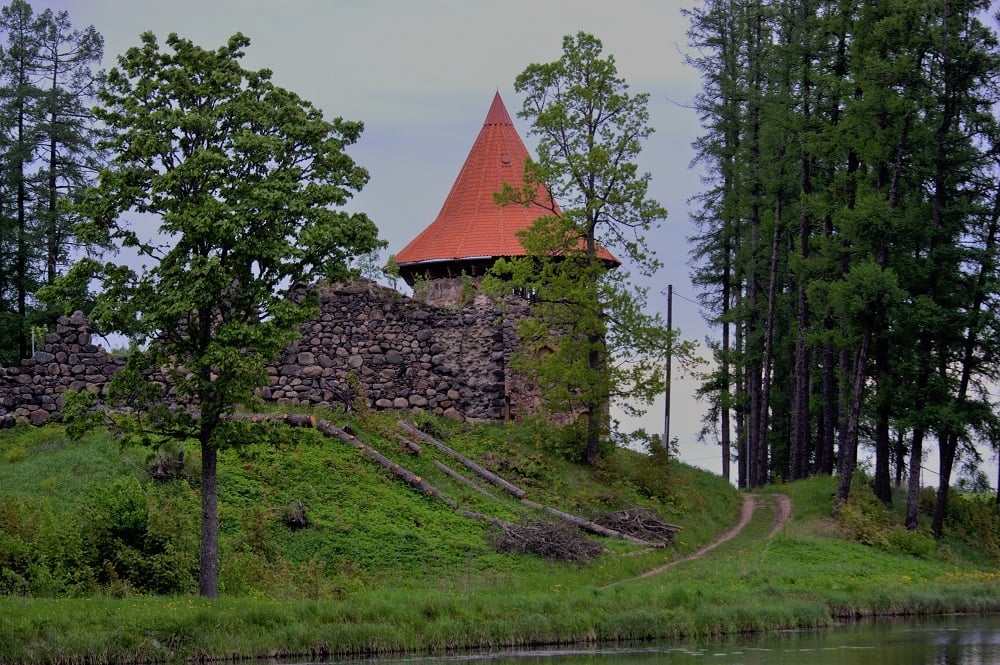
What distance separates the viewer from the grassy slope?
59.2 feet

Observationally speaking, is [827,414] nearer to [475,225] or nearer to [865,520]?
[865,520]

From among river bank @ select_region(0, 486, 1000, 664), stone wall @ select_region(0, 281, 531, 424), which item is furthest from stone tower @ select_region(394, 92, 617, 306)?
river bank @ select_region(0, 486, 1000, 664)

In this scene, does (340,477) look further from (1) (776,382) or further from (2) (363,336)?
(1) (776,382)

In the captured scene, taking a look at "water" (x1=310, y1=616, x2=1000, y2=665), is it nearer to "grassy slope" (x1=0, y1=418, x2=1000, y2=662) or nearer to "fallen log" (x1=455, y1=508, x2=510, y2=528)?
"grassy slope" (x1=0, y1=418, x2=1000, y2=662)

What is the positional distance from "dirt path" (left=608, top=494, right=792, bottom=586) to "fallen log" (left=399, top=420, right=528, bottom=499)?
3.52 m

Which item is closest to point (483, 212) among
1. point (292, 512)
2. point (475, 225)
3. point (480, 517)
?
point (475, 225)

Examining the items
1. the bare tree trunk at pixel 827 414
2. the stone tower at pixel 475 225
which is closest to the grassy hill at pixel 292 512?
the bare tree trunk at pixel 827 414

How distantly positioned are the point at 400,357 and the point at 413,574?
9.47 metres

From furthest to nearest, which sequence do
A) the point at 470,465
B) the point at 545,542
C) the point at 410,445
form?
1. the point at 470,465
2. the point at 410,445
3. the point at 545,542

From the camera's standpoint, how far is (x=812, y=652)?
61.1 feet

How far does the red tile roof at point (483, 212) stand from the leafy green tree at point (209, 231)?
19.5m

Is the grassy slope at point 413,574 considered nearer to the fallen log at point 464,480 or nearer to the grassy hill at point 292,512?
the grassy hill at point 292,512

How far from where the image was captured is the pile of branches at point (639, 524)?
90.6ft

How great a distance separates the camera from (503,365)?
3209 centimetres
